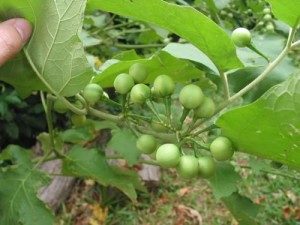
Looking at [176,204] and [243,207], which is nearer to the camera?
[243,207]

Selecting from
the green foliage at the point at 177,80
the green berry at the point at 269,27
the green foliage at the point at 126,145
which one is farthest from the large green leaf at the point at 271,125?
the green berry at the point at 269,27

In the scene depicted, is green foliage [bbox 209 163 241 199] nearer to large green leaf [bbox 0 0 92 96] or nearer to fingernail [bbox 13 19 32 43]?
large green leaf [bbox 0 0 92 96]

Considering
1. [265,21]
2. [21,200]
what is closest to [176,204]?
[265,21]

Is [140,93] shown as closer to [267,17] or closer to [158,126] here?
[158,126]

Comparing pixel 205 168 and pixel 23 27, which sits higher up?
pixel 23 27

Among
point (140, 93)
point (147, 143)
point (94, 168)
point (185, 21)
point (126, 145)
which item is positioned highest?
point (185, 21)

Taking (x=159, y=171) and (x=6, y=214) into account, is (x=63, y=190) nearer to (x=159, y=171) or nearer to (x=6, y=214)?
(x=159, y=171)

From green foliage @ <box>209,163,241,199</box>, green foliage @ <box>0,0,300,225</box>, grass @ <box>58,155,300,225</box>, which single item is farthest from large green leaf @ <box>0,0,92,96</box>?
grass @ <box>58,155,300,225</box>
